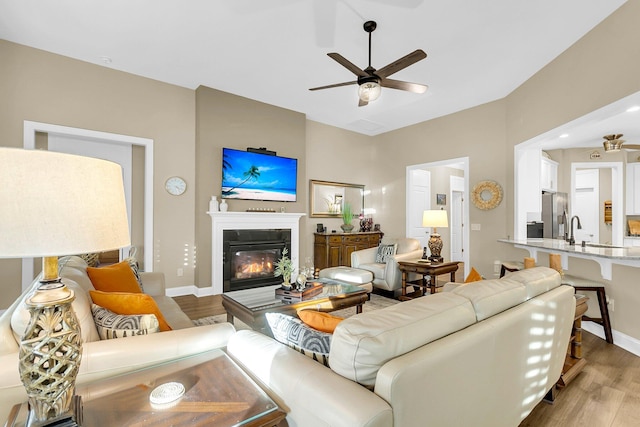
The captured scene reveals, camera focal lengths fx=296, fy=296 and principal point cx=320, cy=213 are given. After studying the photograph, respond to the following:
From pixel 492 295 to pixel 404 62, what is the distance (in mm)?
2246

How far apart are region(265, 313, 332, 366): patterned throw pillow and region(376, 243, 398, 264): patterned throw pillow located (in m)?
3.45

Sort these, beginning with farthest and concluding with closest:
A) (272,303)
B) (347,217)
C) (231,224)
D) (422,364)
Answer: (347,217) < (231,224) < (272,303) < (422,364)

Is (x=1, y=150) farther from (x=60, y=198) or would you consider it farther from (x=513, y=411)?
(x=513, y=411)

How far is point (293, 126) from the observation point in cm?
551

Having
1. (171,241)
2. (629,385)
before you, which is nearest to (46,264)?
(629,385)

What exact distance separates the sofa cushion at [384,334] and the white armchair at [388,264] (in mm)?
3012

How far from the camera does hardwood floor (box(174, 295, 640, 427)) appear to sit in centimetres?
183

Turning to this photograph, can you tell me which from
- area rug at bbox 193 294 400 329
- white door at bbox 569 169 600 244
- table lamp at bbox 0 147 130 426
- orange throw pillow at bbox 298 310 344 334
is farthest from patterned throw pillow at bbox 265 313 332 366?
white door at bbox 569 169 600 244

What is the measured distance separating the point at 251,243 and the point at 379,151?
3.79 meters

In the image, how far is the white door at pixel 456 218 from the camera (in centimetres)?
792

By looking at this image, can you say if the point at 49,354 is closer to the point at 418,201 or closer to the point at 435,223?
the point at 435,223

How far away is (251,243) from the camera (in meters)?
4.83

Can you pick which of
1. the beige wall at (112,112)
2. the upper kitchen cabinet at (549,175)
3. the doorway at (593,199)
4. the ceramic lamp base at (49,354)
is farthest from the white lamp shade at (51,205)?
the doorway at (593,199)

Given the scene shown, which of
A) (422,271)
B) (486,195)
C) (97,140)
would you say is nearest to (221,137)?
(97,140)
